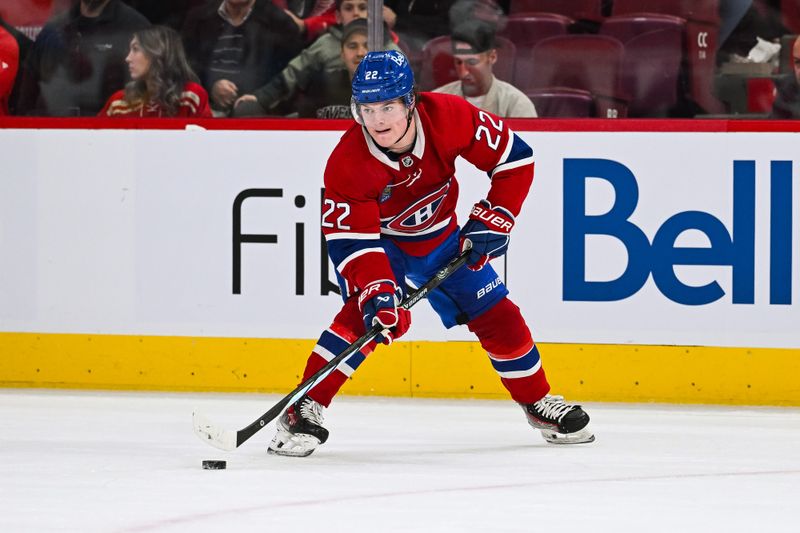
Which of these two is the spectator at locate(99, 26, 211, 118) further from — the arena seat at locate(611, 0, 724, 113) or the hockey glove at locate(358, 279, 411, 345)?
the hockey glove at locate(358, 279, 411, 345)

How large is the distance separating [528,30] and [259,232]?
1136mm

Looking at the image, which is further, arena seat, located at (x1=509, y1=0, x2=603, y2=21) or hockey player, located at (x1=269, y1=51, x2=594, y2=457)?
arena seat, located at (x1=509, y1=0, x2=603, y2=21)

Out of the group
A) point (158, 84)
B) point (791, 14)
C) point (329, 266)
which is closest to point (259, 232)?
point (329, 266)

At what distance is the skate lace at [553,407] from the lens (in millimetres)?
3842

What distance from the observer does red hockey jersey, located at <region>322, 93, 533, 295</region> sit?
11.6 ft

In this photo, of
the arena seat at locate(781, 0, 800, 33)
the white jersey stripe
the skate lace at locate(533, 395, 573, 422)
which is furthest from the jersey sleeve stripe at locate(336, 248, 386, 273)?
the arena seat at locate(781, 0, 800, 33)

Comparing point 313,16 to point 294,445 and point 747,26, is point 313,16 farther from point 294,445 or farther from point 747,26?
point 294,445

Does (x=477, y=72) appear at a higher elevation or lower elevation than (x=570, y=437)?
higher

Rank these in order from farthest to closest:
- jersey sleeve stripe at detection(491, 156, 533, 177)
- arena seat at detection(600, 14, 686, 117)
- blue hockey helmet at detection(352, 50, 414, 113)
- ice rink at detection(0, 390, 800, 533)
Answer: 1. arena seat at detection(600, 14, 686, 117)
2. jersey sleeve stripe at detection(491, 156, 533, 177)
3. blue hockey helmet at detection(352, 50, 414, 113)
4. ice rink at detection(0, 390, 800, 533)

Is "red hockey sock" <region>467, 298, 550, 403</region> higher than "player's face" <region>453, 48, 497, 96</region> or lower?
lower

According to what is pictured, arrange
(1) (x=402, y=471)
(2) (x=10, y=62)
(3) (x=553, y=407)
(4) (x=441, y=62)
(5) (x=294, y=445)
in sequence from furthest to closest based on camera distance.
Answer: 1. (2) (x=10, y=62)
2. (4) (x=441, y=62)
3. (3) (x=553, y=407)
4. (5) (x=294, y=445)
5. (1) (x=402, y=471)

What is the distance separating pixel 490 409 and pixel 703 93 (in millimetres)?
1249

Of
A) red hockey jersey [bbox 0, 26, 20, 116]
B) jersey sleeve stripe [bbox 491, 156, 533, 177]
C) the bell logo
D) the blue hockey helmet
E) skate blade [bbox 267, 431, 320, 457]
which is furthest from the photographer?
red hockey jersey [bbox 0, 26, 20, 116]

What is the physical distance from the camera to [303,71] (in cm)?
482
